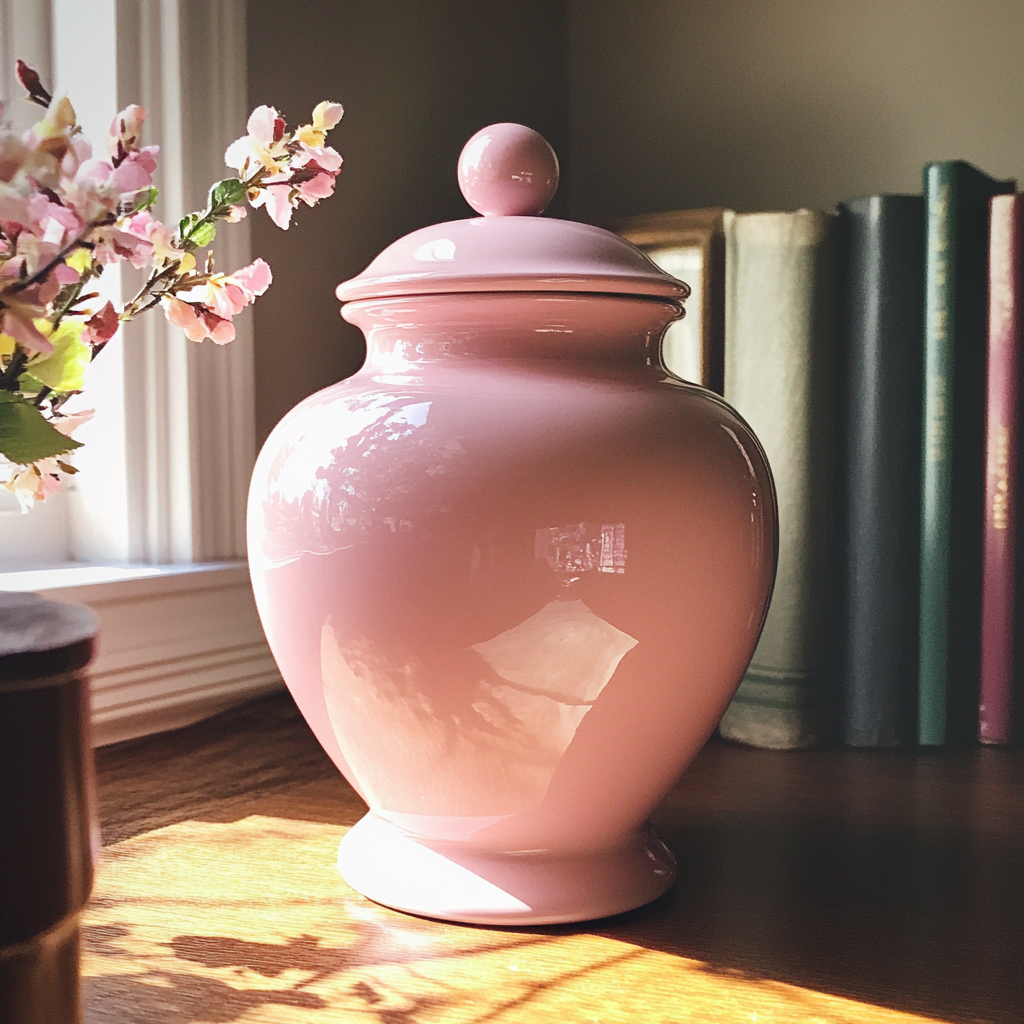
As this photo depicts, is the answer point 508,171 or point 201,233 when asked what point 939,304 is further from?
point 201,233

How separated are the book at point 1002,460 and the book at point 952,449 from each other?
16 mm

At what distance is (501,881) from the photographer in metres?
0.56

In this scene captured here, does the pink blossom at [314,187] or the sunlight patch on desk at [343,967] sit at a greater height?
the pink blossom at [314,187]

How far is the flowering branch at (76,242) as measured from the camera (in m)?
0.35

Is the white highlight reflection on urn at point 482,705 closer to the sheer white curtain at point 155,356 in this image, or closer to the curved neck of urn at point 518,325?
the curved neck of urn at point 518,325

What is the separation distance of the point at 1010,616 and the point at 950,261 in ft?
0.92

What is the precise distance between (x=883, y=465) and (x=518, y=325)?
46 centimetres

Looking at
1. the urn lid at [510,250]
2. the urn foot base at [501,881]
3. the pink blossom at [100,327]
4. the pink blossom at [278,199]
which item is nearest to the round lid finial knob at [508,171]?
the urn lid at [510,250]

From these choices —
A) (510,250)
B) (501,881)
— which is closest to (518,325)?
(510,250)

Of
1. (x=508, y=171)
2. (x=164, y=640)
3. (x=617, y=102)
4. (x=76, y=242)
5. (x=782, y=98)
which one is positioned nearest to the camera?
(x=76, y=242)

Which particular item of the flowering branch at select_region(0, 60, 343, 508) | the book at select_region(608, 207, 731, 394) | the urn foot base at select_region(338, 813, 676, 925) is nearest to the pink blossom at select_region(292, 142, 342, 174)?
the flowering branch at select_region(0, 60, 343, 508)

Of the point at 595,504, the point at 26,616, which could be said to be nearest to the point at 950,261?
the point at 595,504

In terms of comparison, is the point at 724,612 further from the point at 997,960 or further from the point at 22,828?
the point at 22,828

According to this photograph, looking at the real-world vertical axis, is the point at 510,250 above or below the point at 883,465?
above
